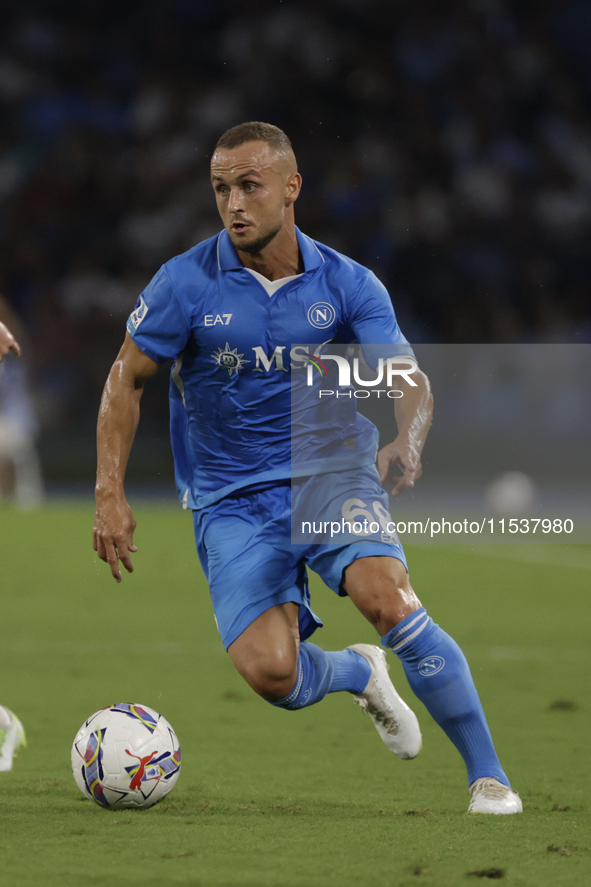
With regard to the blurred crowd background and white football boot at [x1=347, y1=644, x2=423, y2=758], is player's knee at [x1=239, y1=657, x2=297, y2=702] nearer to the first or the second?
white football boot at [x1=347, y1=644, x2=423, y2=758]

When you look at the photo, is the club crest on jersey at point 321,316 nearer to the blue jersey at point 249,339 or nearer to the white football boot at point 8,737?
the blue jersey at point 249,339

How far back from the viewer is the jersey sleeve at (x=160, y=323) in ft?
12.6

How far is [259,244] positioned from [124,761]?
1.64m

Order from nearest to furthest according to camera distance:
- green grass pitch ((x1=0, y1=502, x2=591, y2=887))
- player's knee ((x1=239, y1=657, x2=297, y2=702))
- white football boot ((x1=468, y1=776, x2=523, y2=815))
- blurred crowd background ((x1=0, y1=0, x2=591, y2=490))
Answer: green grass pitch ((x1=0, y1=502, x2=591, y2=887))
white football boot ((x1=468, y1=776, x2=523, y2=815))
player's knee ((x1=239, y1=657, x2=297, y2=702))
blurred crowd background ((x1=0, y1=0, x2=591, y2=490))

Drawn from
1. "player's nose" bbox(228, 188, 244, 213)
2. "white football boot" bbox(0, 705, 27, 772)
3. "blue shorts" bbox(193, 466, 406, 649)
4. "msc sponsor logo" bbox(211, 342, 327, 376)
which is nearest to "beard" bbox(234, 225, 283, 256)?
"player's nose" bbox(228, 188, 244, 213)

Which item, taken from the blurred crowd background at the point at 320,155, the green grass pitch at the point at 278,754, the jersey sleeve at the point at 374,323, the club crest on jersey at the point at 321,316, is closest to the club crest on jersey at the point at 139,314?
the club crest on jersey at the point at 321,316

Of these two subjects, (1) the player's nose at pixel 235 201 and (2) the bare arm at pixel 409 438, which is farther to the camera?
(1) the player's nose at pixel 235 201

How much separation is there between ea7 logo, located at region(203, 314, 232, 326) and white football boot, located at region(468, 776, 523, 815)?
159cm

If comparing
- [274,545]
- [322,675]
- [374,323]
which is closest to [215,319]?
[374,323]

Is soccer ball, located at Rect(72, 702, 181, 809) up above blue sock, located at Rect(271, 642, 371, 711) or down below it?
below

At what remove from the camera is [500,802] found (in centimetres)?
349

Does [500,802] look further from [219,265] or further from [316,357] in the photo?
[219,265]

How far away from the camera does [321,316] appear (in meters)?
3.98

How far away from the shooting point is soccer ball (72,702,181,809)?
352cm
